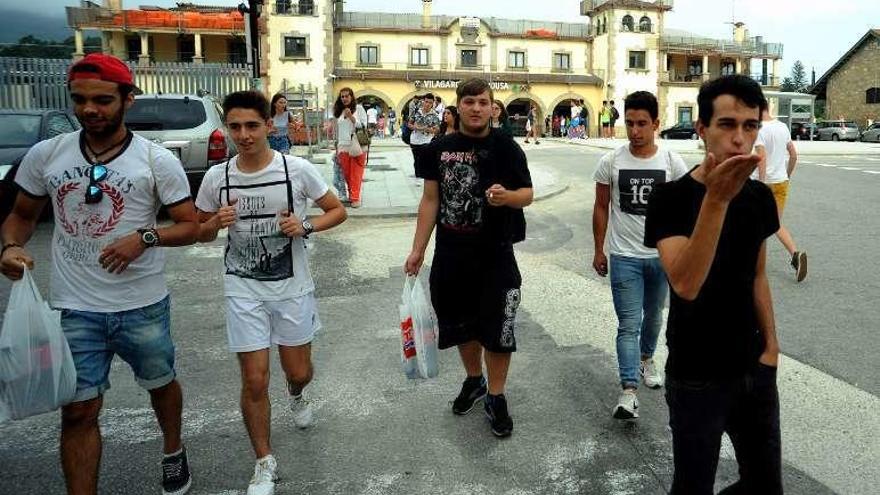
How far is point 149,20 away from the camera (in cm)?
4772

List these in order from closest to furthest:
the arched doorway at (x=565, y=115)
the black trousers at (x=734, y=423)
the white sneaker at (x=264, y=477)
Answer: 1. the black trousers at (x=734, y=423)
2. the white sneaker at (x=264, y=477)
3. the arched doorway at (x=565, y=115)

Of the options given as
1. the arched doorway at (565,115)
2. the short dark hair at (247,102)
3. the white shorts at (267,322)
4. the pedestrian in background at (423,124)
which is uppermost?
the arched doorway at (565,115)

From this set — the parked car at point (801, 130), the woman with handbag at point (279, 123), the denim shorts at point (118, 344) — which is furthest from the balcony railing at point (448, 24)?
the denim shorts at point (118, 344)

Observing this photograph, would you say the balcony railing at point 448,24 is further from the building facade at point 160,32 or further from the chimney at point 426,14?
the building facade at point 160,32

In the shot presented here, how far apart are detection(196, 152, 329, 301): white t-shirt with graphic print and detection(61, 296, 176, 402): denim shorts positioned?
1.29 ft

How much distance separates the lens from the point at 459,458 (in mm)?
3518

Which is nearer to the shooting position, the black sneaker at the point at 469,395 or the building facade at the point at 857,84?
the black sneaker at the point at 469,395

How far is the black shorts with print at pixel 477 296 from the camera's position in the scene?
12.5 feet

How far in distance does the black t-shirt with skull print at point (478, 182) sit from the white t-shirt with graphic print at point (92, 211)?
143cm

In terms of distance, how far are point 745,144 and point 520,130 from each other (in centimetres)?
5188

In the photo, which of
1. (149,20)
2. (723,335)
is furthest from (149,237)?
(149,20)

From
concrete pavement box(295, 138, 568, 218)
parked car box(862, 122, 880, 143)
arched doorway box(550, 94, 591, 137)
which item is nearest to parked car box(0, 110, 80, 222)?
concrete pavement box(295, 138, 568, 218)

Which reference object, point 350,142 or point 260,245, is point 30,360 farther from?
point 350,142

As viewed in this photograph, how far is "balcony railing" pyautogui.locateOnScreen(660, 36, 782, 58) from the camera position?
185 ft
